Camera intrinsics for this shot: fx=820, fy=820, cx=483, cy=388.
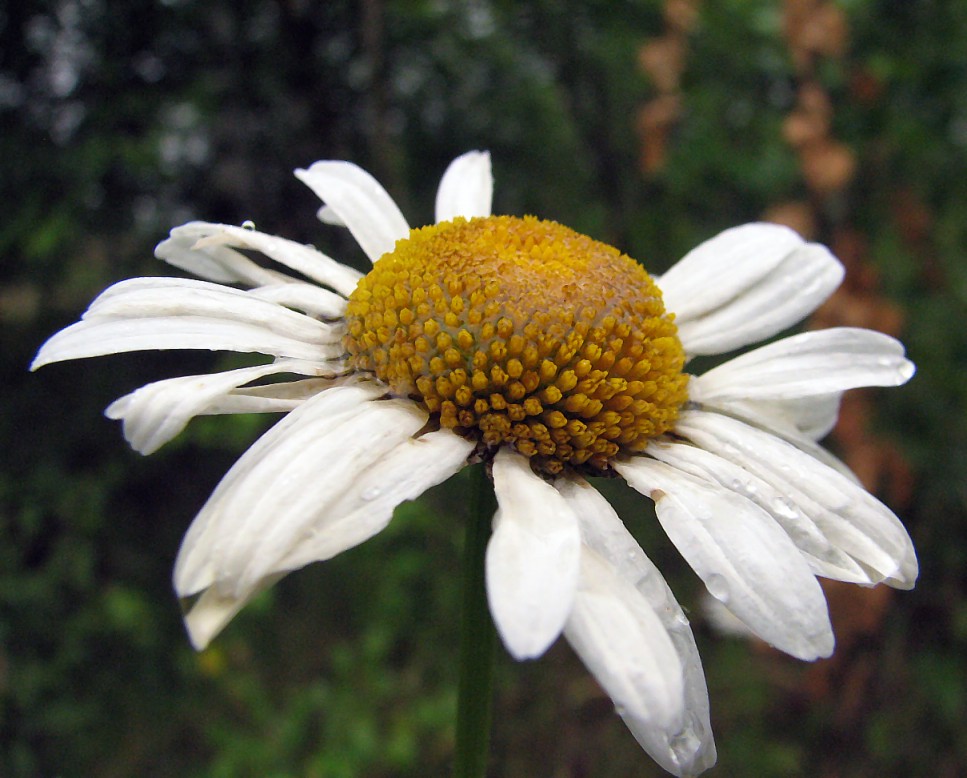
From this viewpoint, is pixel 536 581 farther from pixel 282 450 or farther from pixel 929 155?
pixel 929 155

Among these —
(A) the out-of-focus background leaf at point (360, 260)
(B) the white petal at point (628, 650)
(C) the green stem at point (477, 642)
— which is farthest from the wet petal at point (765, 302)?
(A) the out-of-focus background leaf at point (360, 260)

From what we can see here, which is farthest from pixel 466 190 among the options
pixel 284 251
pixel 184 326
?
pixel 184 326

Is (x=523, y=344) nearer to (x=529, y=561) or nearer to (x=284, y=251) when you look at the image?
(x=529, y=561)

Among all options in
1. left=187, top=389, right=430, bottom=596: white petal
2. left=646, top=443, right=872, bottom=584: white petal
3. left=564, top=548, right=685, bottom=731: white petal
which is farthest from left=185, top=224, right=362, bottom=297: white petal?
left=564, top=548, right=685, bottom=731: white petal

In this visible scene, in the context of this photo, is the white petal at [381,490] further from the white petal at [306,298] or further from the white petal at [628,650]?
the white petal at [306,298]

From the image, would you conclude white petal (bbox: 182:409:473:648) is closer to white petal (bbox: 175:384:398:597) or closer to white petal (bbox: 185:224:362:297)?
white petal (bbox: 175:384:398:597)

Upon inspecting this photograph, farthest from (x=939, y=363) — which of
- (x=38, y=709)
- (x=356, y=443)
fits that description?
(x=38, y=709)
